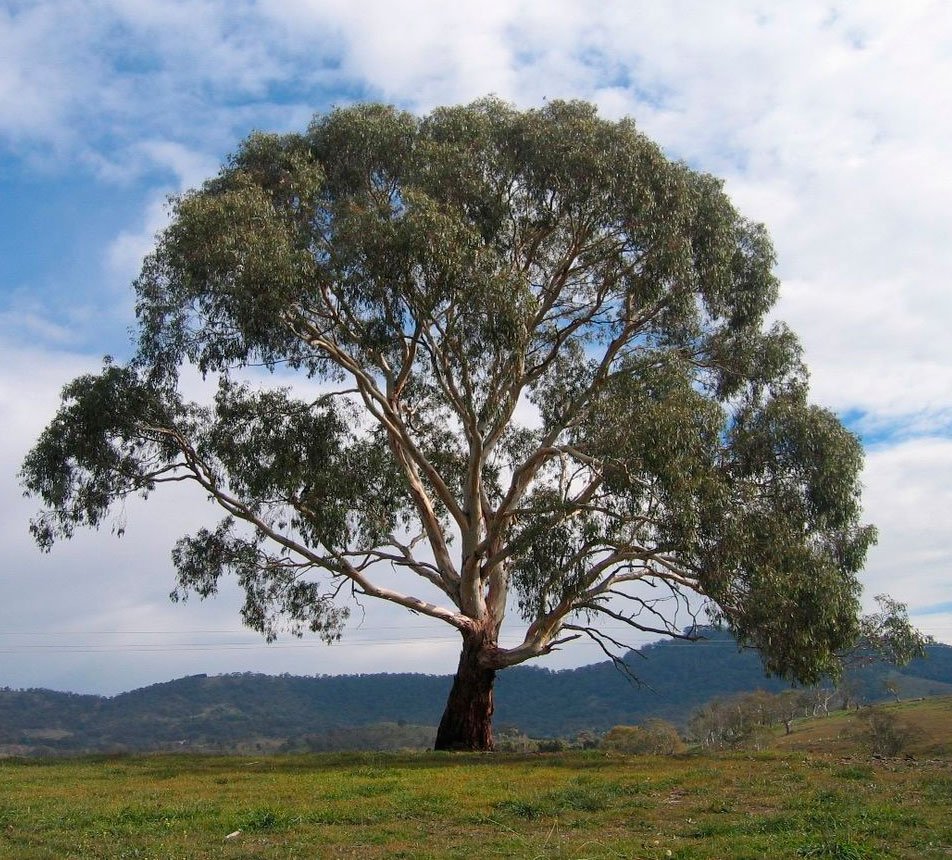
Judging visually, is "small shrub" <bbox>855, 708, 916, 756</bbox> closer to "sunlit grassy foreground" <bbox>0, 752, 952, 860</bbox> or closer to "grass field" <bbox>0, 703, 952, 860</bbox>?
"grass field" <bbox>0, 703, 952, 860</bbox>

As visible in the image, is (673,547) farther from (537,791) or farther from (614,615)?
(537,791)

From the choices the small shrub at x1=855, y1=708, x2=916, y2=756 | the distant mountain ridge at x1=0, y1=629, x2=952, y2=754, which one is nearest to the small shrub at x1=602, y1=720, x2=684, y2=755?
the small shrub at x1=855, y1=708, x2=916, y2=756

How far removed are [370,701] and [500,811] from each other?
112 meters

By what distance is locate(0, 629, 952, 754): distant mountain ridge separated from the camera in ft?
330

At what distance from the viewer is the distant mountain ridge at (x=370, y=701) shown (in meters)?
100

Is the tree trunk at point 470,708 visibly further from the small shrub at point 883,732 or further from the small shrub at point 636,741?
the small shrub at point 883,732

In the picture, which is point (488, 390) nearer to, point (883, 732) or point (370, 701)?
point (883, 732)

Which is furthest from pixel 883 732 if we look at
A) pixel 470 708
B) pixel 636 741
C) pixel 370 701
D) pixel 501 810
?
pixel 370 701

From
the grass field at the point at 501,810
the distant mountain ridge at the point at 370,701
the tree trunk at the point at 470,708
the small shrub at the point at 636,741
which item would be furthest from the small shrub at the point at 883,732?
the distant mountain ridge at the point at 370,701

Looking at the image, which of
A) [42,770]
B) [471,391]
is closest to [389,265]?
[471,391]

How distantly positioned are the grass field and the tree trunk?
3088mm

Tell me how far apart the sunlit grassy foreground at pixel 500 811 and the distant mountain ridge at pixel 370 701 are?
8132cm

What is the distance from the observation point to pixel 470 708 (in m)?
20.4

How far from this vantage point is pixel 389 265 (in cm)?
1869
